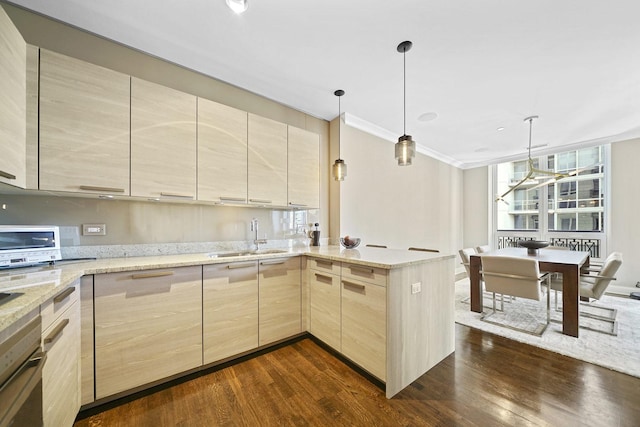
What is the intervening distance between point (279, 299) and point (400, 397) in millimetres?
1196

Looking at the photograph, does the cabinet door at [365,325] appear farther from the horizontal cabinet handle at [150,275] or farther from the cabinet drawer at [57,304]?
the cabinet drawer at [57,304]

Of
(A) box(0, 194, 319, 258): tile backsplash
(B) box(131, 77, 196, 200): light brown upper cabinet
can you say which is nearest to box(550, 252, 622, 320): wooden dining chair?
(A) box(0, 194, 319, 258): tile backsplash

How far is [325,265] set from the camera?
215cm

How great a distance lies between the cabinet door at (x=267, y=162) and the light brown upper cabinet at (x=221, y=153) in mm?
82

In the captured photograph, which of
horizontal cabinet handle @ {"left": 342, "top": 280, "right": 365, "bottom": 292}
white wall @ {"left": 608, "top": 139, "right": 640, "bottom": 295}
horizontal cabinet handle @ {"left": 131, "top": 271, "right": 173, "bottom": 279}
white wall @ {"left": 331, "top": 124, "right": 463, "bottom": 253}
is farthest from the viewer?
white wall @ {"left": 608, "top": 139, "right": 640, "bottom": 295}

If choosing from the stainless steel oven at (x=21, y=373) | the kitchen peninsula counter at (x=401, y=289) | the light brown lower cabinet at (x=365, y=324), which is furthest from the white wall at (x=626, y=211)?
the stainless steel oven at (x=21, y=373)

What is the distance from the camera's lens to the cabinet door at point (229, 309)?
1.83 metres

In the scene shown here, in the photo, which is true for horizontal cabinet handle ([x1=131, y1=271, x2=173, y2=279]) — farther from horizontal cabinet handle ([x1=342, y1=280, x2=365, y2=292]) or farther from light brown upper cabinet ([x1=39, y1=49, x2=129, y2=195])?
horizontal cabinet handle ([x1=342, y1=280, x2=365, y2=292])

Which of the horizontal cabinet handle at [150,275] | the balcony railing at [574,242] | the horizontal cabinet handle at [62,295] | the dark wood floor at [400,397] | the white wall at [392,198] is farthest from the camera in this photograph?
the balcony railing at [574,242]

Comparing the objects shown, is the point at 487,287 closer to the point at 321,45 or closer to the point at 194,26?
the point at 321,45

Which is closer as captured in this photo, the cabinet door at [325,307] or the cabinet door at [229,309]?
the cabinet door at [229,309]

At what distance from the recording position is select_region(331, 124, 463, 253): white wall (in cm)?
332

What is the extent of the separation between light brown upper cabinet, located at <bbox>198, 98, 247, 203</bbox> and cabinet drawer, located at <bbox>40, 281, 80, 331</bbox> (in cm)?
99

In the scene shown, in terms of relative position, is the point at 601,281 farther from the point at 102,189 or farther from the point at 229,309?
the point at 102,189
